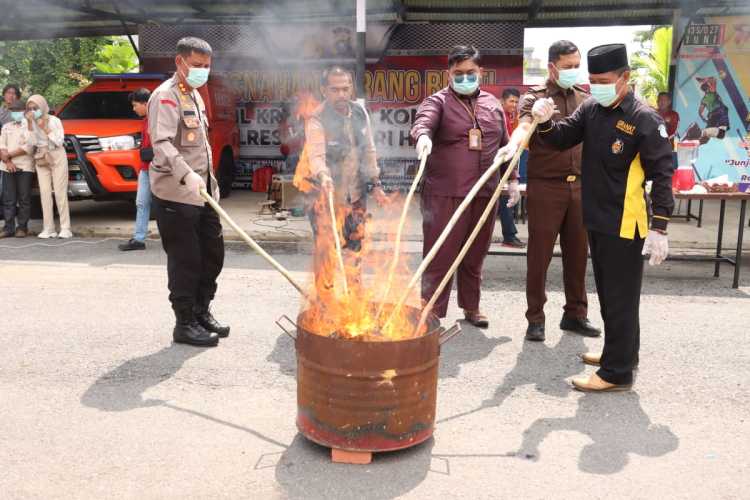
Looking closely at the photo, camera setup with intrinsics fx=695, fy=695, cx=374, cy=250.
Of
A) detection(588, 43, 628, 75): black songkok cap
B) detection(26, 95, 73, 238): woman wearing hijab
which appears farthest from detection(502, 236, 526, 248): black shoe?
detection(26, 95, 73, 238): woman wearing hijab

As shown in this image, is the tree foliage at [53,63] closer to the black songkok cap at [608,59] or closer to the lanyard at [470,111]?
the lanyard at [470,111]

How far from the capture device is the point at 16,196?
9.49m

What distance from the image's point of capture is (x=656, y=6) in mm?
11914

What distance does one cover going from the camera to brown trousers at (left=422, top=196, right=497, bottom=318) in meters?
5.14

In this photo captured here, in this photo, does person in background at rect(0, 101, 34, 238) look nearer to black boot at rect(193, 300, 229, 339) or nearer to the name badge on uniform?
black boot at rect(193, 300, 229, 339)

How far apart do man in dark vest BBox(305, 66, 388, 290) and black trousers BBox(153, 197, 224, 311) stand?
30.1 inches

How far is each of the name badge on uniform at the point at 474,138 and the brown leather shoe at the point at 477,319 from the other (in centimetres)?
134

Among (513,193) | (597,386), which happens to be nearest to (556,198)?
(513,193)

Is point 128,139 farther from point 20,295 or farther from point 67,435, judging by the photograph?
point 67,435

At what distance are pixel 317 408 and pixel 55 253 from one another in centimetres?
626

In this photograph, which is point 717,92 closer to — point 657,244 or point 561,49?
point 561,49

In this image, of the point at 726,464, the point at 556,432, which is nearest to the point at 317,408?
the point at 556,432

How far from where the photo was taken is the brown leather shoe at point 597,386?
4172 millimetres

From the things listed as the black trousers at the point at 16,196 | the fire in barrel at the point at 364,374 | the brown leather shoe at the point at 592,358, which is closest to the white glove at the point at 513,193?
the brown leather shoe at the point at 592,358
